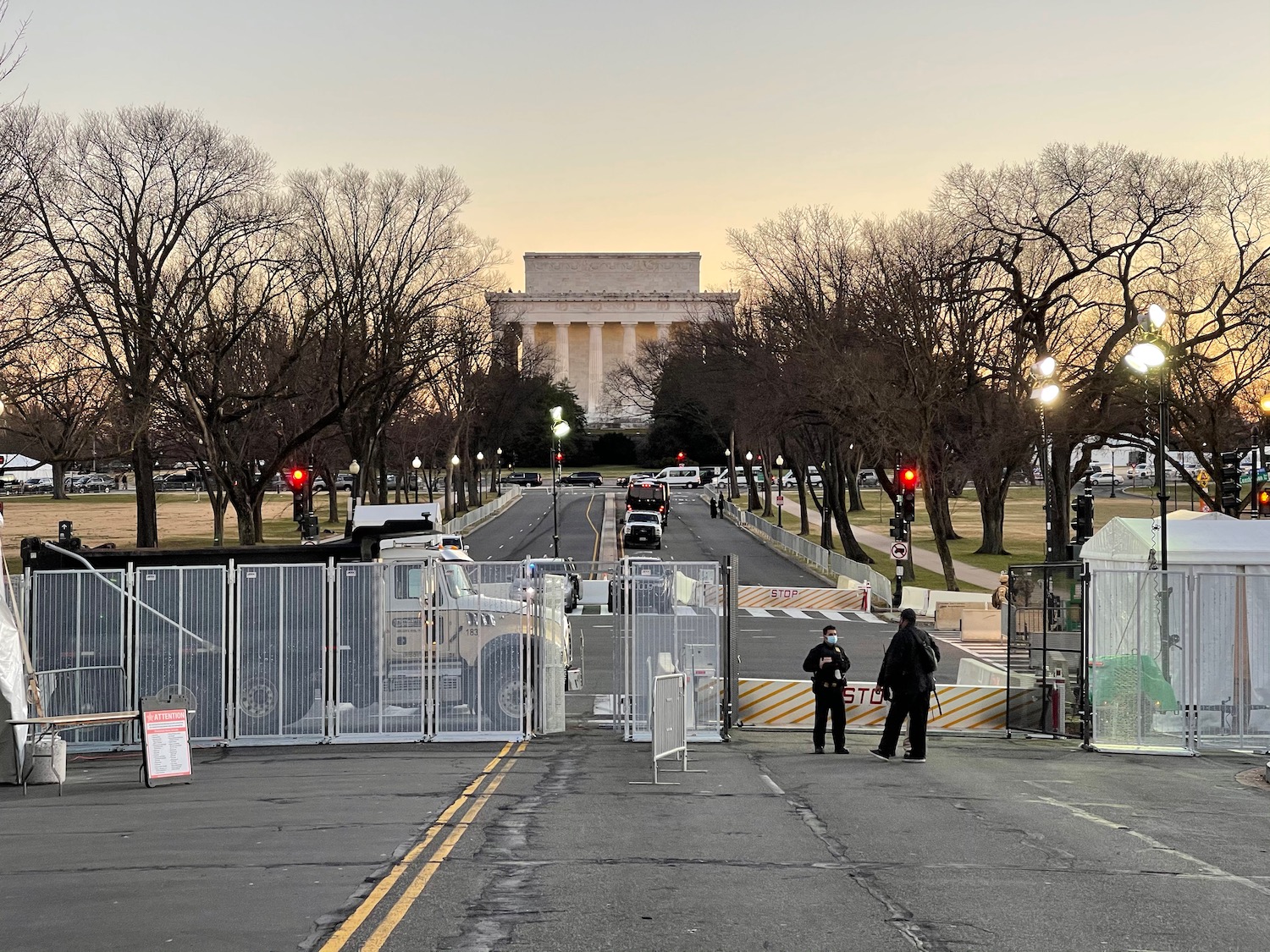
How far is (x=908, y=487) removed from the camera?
153 feet

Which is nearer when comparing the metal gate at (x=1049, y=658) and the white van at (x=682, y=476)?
the metal gate at (x=1049, y=658)

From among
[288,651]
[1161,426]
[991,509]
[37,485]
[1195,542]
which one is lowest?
[288,651]

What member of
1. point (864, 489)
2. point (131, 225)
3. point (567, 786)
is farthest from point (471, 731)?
point (864, 489)

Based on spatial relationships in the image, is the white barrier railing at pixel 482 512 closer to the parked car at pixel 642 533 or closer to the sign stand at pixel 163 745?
the parked car at pixel 642 533

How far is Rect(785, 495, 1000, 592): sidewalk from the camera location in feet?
178

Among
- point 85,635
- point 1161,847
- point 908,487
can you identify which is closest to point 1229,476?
point 908,487

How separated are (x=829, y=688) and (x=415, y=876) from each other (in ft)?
29.8

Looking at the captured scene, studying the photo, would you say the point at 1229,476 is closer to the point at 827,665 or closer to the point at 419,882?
the point at 827,665

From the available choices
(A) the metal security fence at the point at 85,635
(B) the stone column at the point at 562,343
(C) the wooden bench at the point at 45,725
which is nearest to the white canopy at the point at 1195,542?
(A) the metal security fence at the point at 85,635

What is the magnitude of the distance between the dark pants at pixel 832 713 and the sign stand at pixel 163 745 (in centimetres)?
757

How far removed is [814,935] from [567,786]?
21.8 feet

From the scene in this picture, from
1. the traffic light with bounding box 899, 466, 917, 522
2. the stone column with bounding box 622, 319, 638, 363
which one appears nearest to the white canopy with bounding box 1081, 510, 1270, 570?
the traffic light with bounding box 899, 466, 917, 522

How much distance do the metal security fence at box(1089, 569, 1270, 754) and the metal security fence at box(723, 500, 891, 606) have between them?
27765 millimetres

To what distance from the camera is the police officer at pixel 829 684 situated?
17.8 metres
